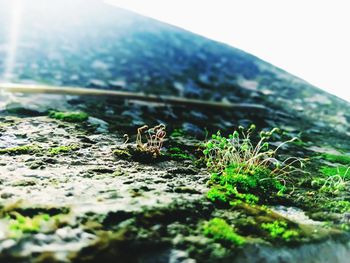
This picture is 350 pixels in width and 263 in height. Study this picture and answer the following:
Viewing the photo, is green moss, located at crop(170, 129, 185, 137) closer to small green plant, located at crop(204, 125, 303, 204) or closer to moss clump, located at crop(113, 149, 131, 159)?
small green plant, located at crop(204, 125, 303, 204)

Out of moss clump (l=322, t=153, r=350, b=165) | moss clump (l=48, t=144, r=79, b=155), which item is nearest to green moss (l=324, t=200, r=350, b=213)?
moss clump (l=322, t=153, r=350, b=165)

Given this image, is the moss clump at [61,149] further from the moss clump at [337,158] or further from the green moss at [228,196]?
the moss clump at [337,158]

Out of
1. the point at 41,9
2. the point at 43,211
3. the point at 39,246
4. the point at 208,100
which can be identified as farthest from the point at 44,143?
the point at 41,9

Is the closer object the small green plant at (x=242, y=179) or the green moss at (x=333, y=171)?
the small green plant at (x=242, y=179)

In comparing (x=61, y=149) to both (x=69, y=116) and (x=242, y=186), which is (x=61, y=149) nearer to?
(x=69, y=116)

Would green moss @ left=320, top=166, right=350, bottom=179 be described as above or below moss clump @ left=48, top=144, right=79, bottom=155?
above

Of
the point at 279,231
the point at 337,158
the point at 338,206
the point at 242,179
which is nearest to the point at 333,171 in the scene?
the point at 337,158

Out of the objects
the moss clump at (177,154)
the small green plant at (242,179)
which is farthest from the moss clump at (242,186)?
the moss clump at (177,154)
